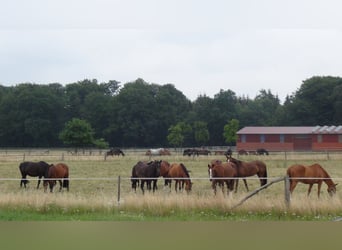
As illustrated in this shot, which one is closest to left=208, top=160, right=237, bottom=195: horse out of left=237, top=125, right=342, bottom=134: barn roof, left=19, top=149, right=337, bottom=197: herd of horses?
left=19, top=149, right=337, bottom=197: herd of horses

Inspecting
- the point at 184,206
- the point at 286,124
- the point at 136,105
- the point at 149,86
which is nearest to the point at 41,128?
the point at 136,105

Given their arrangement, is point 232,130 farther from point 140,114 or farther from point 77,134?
point 77,134

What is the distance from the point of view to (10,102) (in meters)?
92.1

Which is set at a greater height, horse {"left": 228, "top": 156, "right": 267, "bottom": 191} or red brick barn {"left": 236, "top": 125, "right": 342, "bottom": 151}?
red brick barn {"left": 236, "top": 125, "right": 342, "bottom": 151}

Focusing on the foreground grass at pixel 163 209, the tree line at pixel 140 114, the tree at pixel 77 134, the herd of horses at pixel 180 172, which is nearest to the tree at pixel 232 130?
the tree line at pixel 140 114

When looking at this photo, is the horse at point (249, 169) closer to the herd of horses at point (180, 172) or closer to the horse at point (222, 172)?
the herd of horses at point (180, 172)

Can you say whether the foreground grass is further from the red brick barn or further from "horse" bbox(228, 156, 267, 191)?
the red brick barn

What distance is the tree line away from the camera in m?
88.2

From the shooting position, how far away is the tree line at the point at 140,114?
88.2 metres

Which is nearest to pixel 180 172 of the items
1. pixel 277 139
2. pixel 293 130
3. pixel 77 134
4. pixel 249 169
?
pixel 249 169

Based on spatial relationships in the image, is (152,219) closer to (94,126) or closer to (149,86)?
(94,126)

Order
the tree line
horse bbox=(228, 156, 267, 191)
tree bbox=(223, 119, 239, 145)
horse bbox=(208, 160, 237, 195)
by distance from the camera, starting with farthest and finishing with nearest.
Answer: the tree line → tree bbox=(223, 119, 239, 145) → horse bbox=(228, 156, 267, 191) → horse bbox=(208, 160, 237, 195)

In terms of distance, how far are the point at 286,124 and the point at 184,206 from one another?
78901 millimetres

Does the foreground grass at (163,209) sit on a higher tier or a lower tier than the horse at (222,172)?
lower
